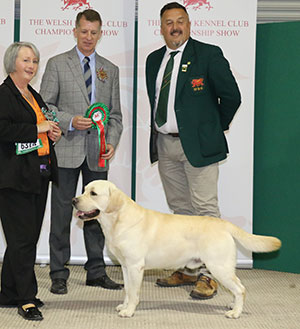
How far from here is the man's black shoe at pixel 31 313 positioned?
3.45m

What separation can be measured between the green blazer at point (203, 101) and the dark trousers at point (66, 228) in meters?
0.76

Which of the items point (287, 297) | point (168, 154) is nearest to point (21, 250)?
point (168, 154)

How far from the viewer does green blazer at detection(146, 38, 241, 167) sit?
4066 mm

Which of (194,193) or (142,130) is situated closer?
(194,193)

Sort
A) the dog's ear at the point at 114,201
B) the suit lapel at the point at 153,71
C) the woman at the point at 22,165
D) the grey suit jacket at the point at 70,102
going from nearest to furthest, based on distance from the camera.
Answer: the woman at the point at 22,165 → the dog's ear at the point at 114,201 → the grey suit jacket at the point at 70,102 → the suit lapel at the point at 153,71

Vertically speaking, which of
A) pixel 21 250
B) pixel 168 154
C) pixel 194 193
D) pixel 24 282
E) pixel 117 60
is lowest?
pixel 24 282

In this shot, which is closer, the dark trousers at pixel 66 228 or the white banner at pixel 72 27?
the dark trousers at pixel 66 228

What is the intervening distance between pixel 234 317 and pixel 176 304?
1.66ft

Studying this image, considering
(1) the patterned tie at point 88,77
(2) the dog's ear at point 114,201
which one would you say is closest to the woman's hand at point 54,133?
(2) the dog's ear at point 114,201

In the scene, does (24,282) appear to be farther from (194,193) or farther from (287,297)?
(287,297)

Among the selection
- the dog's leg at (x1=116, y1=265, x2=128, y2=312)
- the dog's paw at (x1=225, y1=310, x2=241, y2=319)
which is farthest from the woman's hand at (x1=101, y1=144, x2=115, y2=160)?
the dog's paw at (x1=225, y1=310, x2=241, y2=319)

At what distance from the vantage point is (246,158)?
4.96m

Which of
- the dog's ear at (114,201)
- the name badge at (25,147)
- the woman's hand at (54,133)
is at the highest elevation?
the woman's hand at (54,133)

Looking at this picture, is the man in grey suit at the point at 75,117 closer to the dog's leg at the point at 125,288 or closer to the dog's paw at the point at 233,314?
the dog's leg at the point at 125,288
